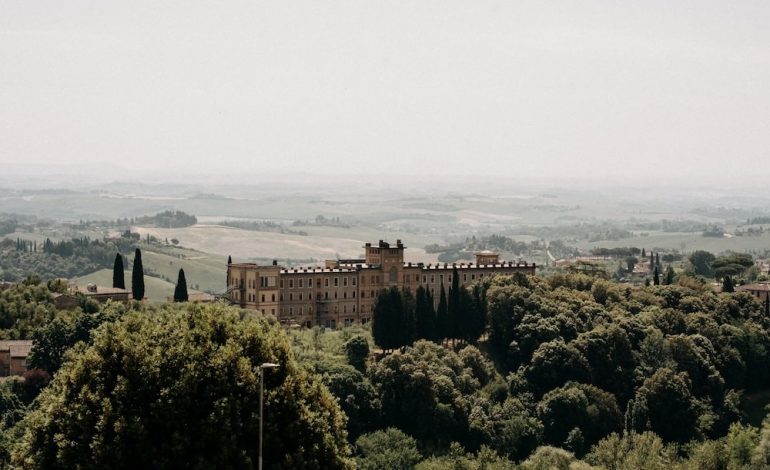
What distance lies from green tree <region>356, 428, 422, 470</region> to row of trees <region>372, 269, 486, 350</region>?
48.0 feet

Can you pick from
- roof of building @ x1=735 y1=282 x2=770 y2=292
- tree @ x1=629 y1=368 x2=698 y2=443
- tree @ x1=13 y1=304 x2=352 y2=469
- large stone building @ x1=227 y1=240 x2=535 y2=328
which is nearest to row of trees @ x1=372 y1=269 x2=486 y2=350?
large stone building @ x1=227 y1=240 x2=535 y2=328

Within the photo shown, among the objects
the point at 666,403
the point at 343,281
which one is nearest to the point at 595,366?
the point at 666,403

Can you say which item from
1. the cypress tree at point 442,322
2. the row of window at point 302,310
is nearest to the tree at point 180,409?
the cypress tree at point 442,322

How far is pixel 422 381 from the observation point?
85.4 metres

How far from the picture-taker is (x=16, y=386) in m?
81.1

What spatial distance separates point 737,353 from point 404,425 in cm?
3009

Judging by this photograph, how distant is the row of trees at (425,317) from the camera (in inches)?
3775

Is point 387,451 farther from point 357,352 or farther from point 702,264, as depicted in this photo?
point 702,264

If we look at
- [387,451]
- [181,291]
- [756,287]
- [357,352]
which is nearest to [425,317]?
[357,352]

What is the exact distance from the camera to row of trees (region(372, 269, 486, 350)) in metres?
95.9

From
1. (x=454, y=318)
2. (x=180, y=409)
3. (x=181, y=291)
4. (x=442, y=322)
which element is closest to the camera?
Result: (x=180, y=409)

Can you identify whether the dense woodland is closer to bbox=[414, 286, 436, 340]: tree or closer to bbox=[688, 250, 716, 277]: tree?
bbox=[414, 286, 436, 340]: tree

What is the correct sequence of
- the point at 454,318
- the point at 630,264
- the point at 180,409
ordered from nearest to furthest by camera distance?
the point at 180,409
the point at 454,318
the point at 630,264

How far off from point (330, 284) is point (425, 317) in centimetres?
1204
